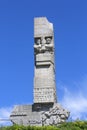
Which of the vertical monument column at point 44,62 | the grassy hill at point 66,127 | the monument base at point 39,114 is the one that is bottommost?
the grassy hill at point 66,127

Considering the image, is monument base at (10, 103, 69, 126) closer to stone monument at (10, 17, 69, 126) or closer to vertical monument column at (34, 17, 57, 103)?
stone monument at (10, 17, 69, 126)

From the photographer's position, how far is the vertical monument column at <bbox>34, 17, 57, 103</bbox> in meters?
21.2

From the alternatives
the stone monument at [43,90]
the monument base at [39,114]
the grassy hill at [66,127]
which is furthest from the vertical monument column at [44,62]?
the grassy hill at [66,127]

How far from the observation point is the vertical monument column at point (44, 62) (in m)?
21.2

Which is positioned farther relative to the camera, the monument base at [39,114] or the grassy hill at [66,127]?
the monument base at [39,114]

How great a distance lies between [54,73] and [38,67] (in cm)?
93

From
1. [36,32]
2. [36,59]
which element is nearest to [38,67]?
[36,59]

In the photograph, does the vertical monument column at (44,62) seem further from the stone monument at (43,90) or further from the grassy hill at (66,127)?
the grassy hill at (66,127)

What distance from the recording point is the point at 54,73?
2203 centimetres

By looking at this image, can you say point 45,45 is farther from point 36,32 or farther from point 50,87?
point 50,87

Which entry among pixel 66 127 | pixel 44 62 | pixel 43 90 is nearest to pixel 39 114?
pixel 43 90

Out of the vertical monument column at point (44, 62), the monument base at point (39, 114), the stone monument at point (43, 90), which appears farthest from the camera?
the vertical monument column at point (44, 62)

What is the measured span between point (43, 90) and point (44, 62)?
154cm

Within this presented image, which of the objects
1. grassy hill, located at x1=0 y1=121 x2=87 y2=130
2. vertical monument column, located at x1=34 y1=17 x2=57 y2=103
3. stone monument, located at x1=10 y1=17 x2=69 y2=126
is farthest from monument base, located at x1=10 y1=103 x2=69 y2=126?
grassy hill, located at x1=0 y1=121 x2=87 y2=130
